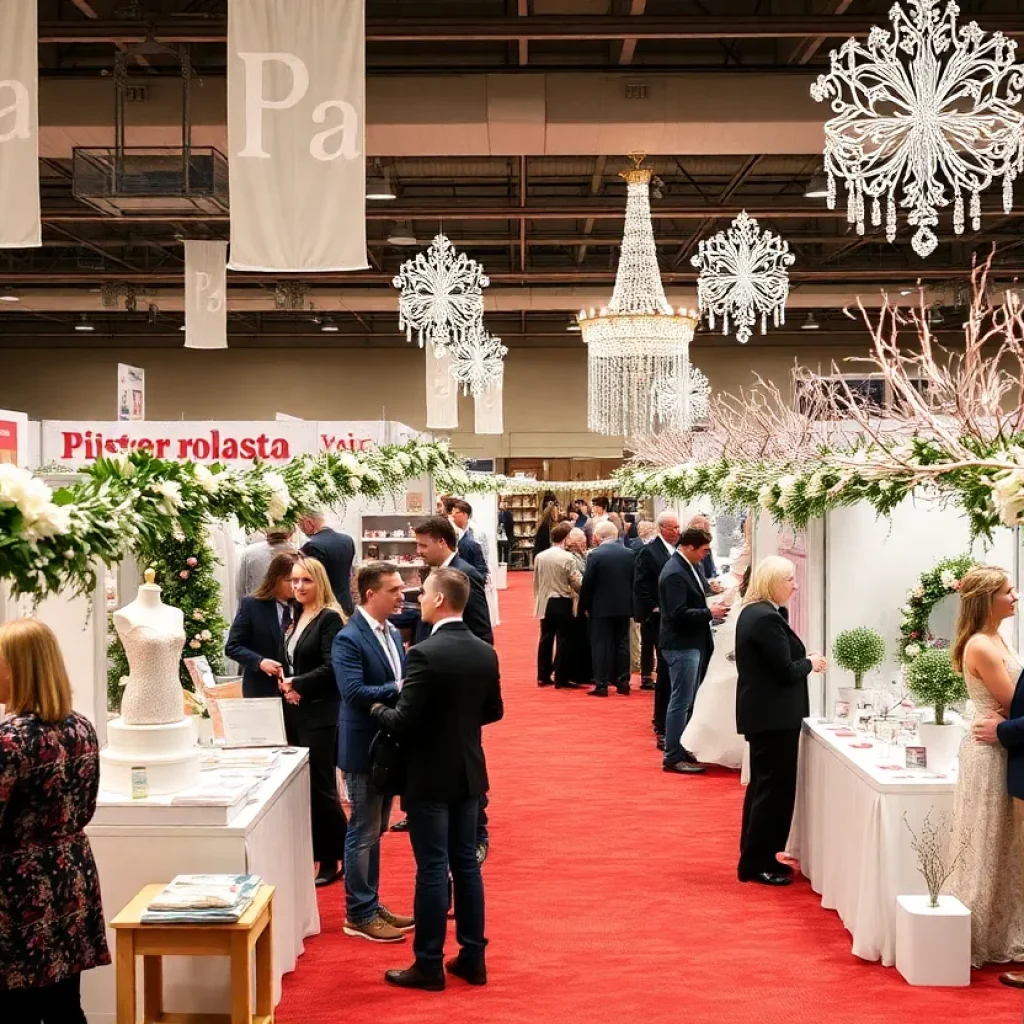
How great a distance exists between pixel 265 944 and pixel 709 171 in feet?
44.8

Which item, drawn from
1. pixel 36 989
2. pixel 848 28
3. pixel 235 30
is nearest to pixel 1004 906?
pixel 36 989

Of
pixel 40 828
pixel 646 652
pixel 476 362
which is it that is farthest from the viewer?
pixel 476 362

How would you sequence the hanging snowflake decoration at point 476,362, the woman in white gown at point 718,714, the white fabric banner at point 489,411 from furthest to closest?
the white fabric banner at point 489,411 < the hanging snowflake decoration at point 476,362 < the woman in white gown at point 718,714

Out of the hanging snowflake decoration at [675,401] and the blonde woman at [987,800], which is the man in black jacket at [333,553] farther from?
the hanging snowflake decoration at [675,401]

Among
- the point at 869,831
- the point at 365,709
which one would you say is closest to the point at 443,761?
the point at 365,709

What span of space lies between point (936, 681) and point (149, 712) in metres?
2.95

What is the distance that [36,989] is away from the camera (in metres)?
3.58

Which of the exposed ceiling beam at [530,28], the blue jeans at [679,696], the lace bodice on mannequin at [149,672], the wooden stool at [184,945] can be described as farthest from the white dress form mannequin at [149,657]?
the exposed ceiling beam at [530,28]

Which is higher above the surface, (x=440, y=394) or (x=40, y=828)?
(x=440, y=394)

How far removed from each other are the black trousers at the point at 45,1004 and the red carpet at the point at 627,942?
1.04m

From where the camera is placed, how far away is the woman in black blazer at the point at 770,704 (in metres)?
5.92

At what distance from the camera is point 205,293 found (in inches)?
516

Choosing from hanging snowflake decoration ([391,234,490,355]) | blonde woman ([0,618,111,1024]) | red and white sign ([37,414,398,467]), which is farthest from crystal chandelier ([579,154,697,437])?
blonde woman ([0,618,111,1024])

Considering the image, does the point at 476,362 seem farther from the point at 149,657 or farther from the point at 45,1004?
the point at 45,1004
